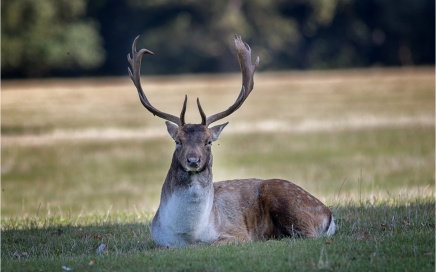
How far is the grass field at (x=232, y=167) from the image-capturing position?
927 centimetres

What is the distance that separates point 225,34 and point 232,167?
4950 centimetres

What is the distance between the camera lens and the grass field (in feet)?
30.4

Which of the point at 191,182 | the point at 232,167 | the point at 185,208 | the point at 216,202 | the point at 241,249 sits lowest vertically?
the point at 232,167

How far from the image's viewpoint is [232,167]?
81.3 feet

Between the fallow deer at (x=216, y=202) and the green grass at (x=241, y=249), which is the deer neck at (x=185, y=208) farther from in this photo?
the green grass at (x=241, y=249)

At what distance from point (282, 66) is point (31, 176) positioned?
55.0 meters

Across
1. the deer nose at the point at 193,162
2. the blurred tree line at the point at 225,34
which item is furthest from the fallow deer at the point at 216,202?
the blurred tree line at the point at 225,34

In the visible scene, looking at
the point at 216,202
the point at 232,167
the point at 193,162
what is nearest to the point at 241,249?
the point at 193,162

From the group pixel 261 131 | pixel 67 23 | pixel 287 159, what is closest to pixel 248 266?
pixel 287 159

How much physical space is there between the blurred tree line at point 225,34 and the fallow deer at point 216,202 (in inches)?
2346

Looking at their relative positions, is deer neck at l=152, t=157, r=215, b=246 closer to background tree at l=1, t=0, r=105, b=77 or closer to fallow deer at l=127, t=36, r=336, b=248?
fallow deer at l=127, t=36, r=336, b=248

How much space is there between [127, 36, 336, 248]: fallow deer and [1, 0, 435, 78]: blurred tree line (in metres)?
59.6

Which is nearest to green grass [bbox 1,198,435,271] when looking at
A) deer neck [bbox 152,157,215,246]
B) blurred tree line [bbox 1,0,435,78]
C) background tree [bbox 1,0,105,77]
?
deer neck [bbox 152,157,215,246]

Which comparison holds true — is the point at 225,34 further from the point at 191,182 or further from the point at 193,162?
the point at 193,162
